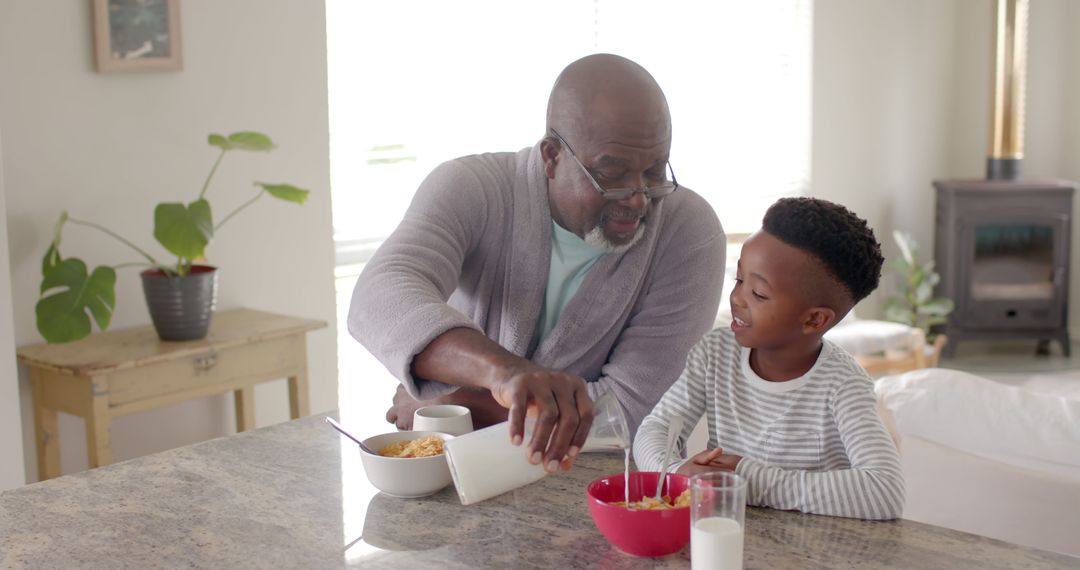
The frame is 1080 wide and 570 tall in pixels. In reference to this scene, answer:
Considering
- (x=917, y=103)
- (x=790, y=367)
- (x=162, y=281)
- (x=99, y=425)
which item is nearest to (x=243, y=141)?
(x=162, y=281)

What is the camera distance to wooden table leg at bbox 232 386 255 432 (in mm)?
3348

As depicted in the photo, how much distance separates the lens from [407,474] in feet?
4.72

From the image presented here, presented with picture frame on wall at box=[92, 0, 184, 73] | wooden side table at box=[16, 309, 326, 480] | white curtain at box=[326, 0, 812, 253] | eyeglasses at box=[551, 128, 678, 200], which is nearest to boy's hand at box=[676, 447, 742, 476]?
eyeglasses at box=[551, 128, 678, 200]

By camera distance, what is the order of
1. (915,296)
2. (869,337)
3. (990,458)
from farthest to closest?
1. (915,296)
2. (869,337)
3. (990,458)

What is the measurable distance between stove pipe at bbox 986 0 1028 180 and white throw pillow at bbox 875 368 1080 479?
4095 millimetres

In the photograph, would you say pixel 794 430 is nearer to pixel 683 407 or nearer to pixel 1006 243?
pixel 683 407

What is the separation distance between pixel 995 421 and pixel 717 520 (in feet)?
3.96

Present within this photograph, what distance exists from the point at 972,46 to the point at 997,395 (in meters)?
4.90

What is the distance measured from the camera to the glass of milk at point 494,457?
53.0 inches

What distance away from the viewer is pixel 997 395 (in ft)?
7.34

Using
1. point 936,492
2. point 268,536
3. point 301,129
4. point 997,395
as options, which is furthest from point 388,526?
point 301,129

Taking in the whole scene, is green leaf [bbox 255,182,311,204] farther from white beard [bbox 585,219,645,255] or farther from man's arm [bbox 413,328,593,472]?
man's arm [bbox 413,328,593,472]

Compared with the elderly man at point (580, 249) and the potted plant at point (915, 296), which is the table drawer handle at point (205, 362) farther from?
the potted plant at point (915, 296)

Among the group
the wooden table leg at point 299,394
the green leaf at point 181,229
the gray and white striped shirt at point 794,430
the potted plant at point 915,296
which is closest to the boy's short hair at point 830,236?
the gray and white striped shirt at point 794,430
